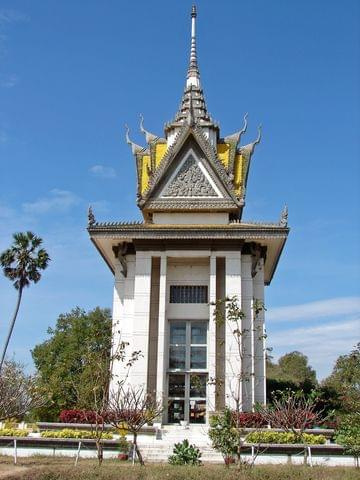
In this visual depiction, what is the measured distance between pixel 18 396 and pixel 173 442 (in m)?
5.24

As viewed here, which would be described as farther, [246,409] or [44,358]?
[44,358]

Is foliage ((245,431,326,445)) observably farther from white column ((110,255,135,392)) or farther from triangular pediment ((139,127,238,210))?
triangular pediment ((139,127,238,210))

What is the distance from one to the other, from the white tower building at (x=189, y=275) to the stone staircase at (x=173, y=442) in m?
1.35

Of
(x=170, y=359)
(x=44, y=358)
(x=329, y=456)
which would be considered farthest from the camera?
(x=44, y=358)

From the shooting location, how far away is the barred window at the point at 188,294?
25.0 metres

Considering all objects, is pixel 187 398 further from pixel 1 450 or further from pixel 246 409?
pixel 1 450

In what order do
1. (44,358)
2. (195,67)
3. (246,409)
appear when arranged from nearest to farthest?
1. (246,409)
2. (195,67)
3. (44,358)

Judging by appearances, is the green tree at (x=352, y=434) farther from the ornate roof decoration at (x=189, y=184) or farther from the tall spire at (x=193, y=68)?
→ the tall spire at (x=193, y=68)

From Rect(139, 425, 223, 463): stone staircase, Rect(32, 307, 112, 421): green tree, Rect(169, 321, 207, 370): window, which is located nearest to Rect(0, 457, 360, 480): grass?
Rect(139, 425, 223, 463): stone staircase

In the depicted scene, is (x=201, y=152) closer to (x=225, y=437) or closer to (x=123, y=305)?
(x=123, y=305)

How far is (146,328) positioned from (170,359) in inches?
65.4

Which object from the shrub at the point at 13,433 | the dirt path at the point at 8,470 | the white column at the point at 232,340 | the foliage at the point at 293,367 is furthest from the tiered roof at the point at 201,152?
the foliage at the point at 293,367

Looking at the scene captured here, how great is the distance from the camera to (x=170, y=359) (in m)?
24.4

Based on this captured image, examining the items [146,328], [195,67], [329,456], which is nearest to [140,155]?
[195,67]
